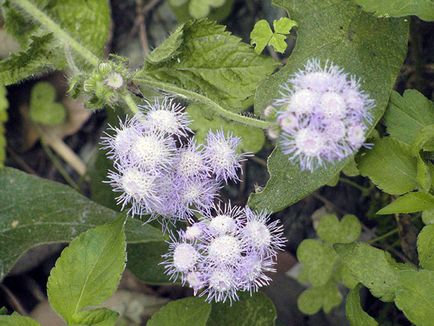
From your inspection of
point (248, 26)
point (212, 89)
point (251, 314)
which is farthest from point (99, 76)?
point (248, 26)

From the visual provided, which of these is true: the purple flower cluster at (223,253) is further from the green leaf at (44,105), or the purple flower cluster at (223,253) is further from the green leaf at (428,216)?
the green leaf at (44,105)

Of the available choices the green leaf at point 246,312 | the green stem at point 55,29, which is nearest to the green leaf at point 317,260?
the green leaf at point 246,312

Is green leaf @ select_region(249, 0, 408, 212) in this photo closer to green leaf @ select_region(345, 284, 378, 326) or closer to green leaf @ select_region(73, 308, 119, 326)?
green leaf @ select_region(345, 284, 378, 326)

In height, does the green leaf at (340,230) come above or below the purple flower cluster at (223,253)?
below

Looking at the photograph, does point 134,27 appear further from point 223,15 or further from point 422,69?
point 422,69

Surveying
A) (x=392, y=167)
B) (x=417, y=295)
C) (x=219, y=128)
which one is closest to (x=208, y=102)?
(x=219, y=128)

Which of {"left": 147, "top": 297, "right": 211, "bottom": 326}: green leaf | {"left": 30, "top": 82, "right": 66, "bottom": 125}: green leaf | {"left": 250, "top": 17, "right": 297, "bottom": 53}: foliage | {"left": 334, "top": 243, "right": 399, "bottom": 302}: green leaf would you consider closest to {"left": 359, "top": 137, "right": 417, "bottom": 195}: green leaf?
{"left": 334, "top": 243, "right": 399, "bottom": 302}: green leaf

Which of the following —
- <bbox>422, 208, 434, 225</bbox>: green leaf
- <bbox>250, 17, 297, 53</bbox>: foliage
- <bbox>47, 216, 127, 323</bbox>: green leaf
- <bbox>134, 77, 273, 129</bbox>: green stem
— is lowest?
<bbox>422, 208, 434, 225</bbox>: green leaf
